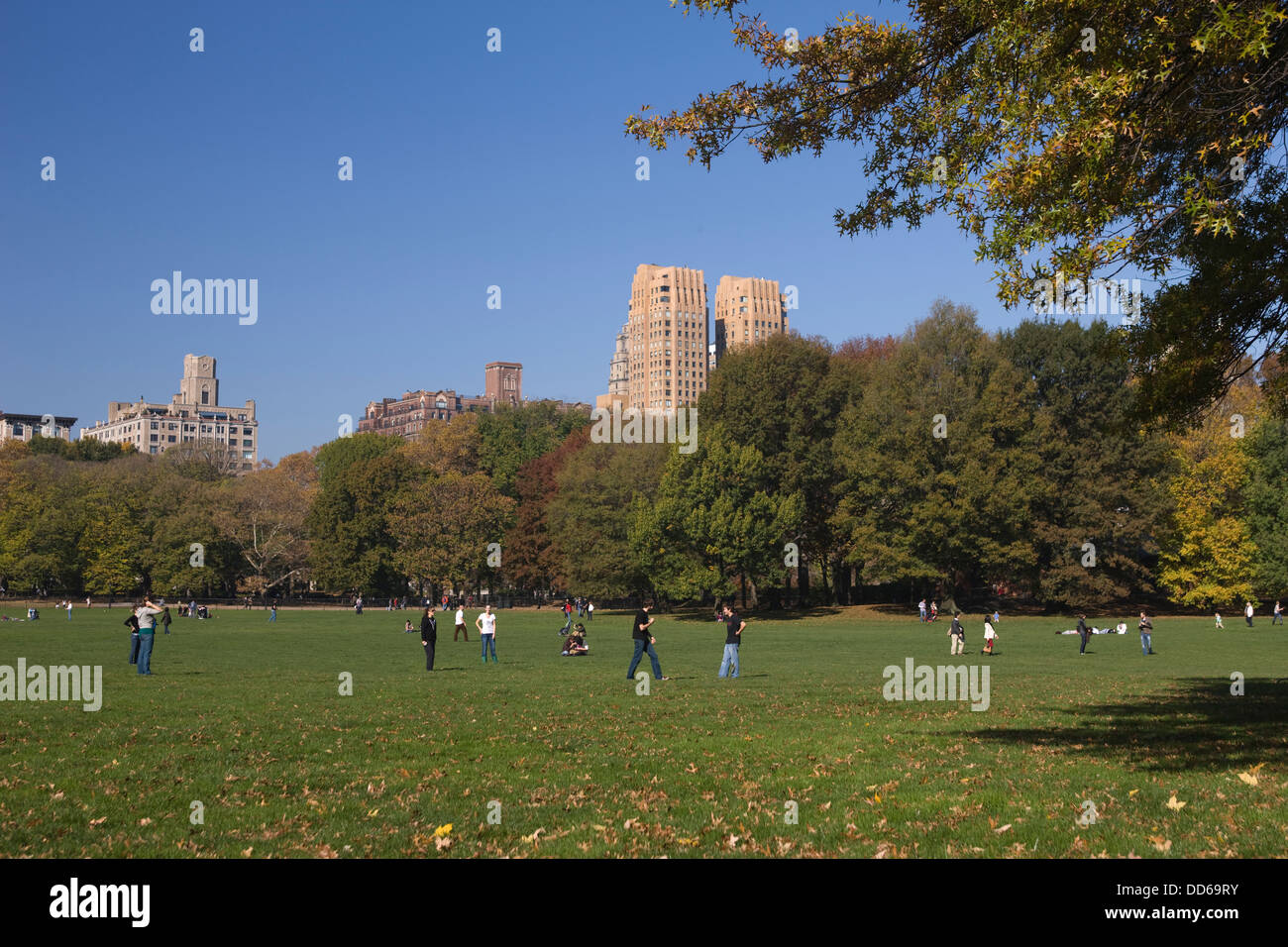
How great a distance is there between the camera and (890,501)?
244 ft

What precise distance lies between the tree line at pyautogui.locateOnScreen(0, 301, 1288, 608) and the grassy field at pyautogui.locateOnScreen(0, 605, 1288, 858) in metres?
43.0

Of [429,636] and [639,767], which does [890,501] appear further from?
[639,767]

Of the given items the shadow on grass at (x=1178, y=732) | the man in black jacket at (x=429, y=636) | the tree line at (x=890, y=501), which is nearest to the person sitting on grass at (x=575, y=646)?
the man in black jacket at (x=429, y=636)

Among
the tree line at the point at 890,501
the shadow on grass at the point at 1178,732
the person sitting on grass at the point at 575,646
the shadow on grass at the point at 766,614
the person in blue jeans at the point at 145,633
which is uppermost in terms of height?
the tree line at the point at 890,501

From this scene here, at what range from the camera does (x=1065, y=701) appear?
22000mm

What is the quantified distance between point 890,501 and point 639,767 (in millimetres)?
63382

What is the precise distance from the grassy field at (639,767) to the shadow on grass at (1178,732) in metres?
0.08

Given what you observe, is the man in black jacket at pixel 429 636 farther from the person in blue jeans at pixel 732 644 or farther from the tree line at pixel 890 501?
the tree line at pixel 890 501

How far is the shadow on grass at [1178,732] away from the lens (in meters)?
13.9

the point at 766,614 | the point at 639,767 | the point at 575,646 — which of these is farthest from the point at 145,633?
the point at 766,614

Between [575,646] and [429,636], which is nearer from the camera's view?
[429,636]

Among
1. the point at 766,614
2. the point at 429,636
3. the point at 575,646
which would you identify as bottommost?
the point at 766,614

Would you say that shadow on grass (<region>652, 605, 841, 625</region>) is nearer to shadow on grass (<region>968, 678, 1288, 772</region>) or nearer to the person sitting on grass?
the person sitting on grass
